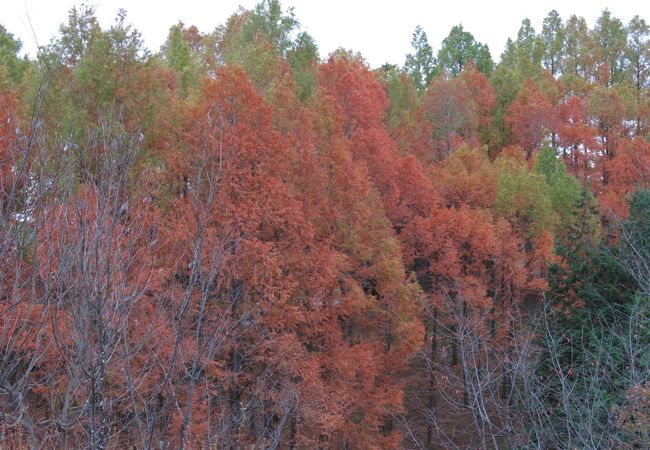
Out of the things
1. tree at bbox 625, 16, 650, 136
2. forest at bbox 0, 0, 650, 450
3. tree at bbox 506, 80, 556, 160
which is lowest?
forest at bbox 0, 0, 650, 450

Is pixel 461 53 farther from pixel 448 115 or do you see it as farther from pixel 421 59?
pixel 448 115

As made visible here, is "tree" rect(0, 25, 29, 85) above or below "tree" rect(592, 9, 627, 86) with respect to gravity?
below

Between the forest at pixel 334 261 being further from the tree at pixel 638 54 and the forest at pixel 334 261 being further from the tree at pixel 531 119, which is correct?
the tree at pixel 638 54

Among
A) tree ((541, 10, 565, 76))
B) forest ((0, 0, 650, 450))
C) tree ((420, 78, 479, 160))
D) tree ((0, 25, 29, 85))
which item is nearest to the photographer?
forest ((0, 0, 650, 450))

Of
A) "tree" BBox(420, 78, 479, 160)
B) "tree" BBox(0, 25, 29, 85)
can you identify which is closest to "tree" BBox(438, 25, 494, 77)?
"tree" BBox(420, 78, 479, 160)

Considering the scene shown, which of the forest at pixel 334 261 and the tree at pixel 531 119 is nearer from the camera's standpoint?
the forest at pixel 334 261

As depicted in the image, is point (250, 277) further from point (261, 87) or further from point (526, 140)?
point (526, 140)

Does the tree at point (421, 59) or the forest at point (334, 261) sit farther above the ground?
the tree at point (421, 59)

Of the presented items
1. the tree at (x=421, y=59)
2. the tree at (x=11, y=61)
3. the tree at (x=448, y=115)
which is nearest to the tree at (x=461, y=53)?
the tree at (x=421, y=59)

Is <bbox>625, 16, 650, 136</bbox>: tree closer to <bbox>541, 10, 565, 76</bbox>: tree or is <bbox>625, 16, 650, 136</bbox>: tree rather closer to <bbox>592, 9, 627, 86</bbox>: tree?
<bbox>592, 9, 627, 86</bbox>: tree

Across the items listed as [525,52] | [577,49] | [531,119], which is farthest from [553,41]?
[531,119]

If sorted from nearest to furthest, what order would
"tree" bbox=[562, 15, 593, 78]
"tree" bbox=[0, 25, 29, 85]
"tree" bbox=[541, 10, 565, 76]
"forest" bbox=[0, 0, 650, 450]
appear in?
"forest" bbox=[0, 0, 650, 450] < "tree" bbox=[0, 25, 29, 85] < "tree" bbox=[562, 15, 593, 78] < "tree" bbox=[541, 10, 565, 76]

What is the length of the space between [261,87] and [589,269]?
32.6 feet

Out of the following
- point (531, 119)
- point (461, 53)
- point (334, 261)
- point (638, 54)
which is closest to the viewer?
point (334, 261)
